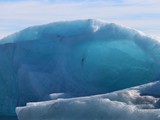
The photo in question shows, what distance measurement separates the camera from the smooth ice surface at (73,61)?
23.4 ft

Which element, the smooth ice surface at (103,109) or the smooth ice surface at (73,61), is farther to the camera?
the smooth ice surface at (73,61)

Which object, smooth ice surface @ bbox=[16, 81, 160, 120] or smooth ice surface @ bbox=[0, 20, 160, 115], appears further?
smooth ice surface @ bbox=[0, 20, 160, 115]

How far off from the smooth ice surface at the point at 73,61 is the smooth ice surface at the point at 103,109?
1.94 m

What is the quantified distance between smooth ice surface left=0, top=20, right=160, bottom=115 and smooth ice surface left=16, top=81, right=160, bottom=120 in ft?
6.38

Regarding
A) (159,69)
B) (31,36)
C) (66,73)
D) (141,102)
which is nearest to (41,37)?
(31,36)

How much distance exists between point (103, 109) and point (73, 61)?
3336 millimetres

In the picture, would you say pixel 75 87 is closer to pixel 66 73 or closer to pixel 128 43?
pixel 66 73

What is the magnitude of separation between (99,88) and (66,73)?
2.06 ft

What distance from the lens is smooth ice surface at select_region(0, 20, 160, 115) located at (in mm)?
7125

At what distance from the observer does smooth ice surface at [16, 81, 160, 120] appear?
13.3 feet

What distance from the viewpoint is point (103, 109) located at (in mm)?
4203

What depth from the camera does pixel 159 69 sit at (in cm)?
676

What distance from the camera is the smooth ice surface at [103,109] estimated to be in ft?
13.3

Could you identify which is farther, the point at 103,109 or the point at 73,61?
the point at 73,61
